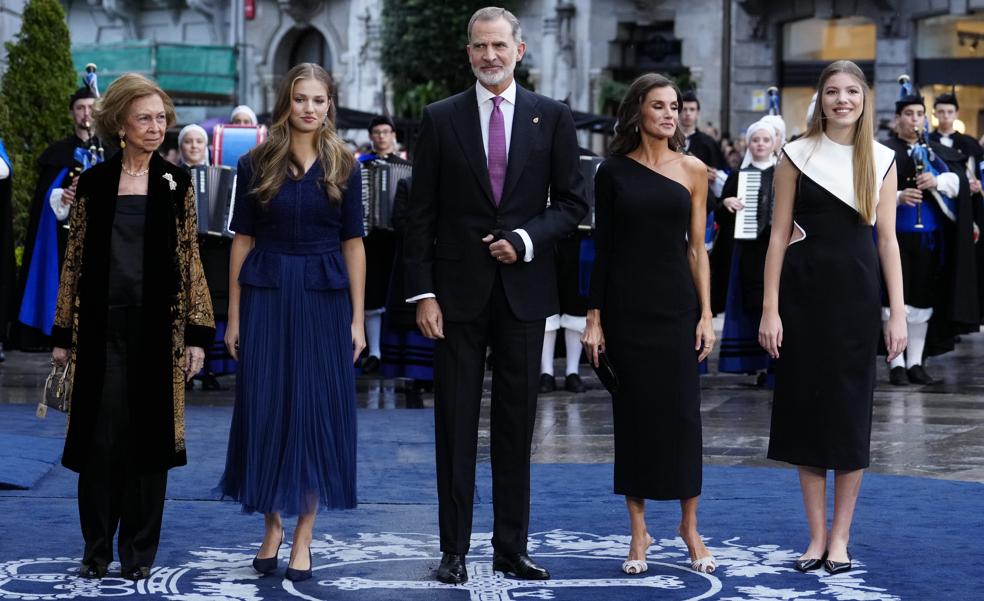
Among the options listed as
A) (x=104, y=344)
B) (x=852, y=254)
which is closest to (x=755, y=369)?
(x=852, y=254)

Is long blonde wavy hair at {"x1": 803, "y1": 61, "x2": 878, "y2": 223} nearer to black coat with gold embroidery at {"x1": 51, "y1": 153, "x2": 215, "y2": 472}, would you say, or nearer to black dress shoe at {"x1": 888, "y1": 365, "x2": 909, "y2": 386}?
black coat with gold embroidery at {"x1": 51, "y1": 153, "x2": 215, "y2": 472}

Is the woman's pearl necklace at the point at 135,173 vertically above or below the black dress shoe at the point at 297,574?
above

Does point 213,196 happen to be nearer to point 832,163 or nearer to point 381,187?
point 381,187

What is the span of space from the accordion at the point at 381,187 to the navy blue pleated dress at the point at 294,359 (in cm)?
685

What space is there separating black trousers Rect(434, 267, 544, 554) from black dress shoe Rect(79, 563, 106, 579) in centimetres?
121

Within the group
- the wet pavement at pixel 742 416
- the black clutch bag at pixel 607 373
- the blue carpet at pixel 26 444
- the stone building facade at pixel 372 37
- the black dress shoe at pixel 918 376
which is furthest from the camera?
the stone building facade at pixel 372 37

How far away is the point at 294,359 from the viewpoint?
22.1 ft

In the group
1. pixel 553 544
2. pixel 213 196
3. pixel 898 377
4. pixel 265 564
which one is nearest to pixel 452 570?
pixel 265 564

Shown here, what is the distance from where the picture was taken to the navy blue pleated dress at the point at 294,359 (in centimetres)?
672

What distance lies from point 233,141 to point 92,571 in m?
6.86

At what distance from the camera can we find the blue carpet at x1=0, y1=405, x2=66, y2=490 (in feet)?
28.8

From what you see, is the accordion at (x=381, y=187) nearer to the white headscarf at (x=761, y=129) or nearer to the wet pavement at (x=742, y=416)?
the wet pavement at (x=742, y=416)

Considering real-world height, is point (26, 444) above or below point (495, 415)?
below

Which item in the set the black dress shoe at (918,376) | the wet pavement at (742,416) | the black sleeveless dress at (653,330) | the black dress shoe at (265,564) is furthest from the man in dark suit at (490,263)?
the black dress shoe at (918,376)
